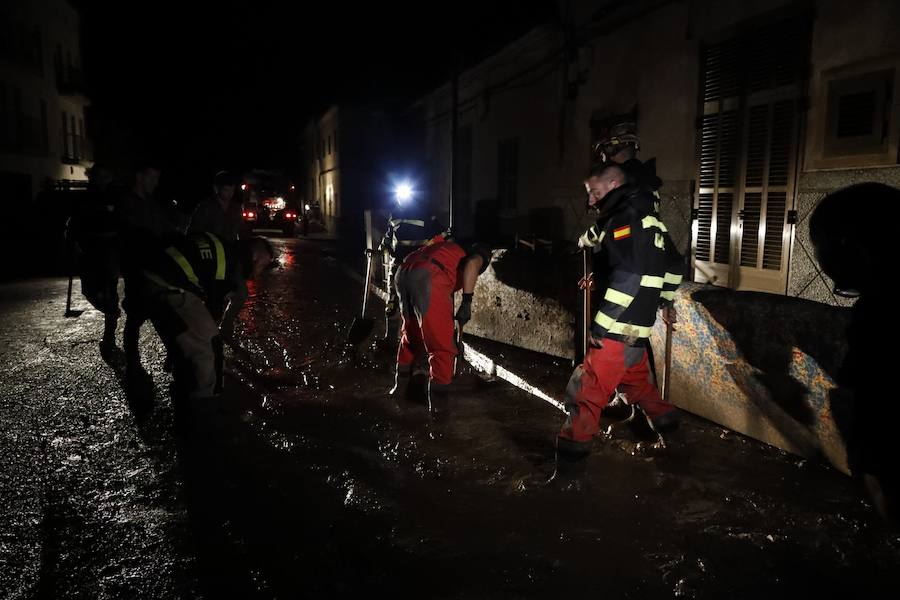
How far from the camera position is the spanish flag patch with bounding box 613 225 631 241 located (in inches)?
128

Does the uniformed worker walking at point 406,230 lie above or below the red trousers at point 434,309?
above

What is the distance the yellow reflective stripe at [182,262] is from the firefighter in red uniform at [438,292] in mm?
1526

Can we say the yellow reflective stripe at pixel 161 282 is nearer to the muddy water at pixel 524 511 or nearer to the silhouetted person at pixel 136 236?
the silhouetted person at pixel 136 236

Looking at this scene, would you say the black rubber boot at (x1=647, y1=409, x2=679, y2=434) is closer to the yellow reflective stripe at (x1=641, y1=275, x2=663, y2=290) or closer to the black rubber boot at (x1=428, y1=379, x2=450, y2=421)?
the yellow reflective stripe at (x1=641, y1=275, x2=663, y2=290)

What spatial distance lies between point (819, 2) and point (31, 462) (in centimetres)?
813

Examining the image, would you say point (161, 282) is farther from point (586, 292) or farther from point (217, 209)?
point (586, 292)

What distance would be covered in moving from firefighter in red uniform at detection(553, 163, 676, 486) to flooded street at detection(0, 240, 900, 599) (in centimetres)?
32

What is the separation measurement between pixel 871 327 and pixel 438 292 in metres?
3.01

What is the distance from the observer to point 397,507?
3.17 m

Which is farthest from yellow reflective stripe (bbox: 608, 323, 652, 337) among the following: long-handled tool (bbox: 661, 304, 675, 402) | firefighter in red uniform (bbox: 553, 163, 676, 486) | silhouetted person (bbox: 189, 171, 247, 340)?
silhouetted person (bbox: 189, 171, 247, 340)

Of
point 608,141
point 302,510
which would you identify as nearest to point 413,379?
point 302,510

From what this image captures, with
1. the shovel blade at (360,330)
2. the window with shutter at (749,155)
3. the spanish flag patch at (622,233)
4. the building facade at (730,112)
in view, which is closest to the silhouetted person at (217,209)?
the shovel blade at (360,330)

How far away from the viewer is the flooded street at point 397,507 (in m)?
2.56

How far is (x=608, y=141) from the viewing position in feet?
14.3
